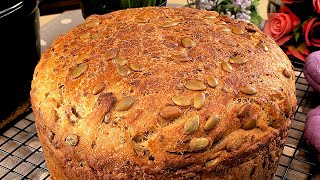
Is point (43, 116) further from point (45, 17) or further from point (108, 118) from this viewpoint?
point (45, 17)

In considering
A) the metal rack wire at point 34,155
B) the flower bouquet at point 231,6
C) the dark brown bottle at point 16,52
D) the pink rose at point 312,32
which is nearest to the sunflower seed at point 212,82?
the metal rack wire at point 34,155

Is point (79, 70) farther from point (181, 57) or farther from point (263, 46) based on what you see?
point (263, 46)

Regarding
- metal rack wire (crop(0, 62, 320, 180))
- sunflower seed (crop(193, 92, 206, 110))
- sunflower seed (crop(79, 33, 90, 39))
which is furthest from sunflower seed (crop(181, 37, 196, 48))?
metal rack wire (crop(0, 62, 320, 180))

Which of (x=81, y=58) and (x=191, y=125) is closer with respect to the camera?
(x=191, y=125)

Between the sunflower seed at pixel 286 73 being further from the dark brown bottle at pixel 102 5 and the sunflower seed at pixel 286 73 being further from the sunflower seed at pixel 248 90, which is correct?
the dark brown bottle at pixel 102 5

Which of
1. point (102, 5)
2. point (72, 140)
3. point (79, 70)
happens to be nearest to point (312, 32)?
point (102, 5)

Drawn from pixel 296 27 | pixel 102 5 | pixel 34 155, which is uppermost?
pixel 102 5
